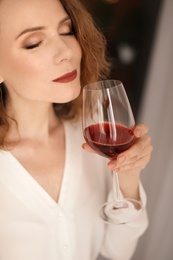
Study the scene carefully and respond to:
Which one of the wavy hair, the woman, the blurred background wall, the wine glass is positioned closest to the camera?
the wine glass

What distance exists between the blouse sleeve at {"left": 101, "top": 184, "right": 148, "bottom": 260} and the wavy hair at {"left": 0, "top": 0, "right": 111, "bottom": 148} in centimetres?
45

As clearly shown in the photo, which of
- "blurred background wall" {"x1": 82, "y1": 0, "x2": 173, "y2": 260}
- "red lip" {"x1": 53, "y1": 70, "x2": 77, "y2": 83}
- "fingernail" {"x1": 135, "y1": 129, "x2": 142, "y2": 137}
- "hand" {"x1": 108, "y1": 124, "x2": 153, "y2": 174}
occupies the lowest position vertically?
"blurred background wall" {"x1": 82, "y1": 0, "x2": 173, "y2": 260}

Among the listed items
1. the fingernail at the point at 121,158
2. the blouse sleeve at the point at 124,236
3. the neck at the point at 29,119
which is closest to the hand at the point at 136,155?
the fingernail at the point at 121,158

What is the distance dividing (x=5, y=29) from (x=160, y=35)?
3.11 ft

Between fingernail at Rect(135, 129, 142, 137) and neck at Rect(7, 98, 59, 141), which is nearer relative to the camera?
fingernail at Rect(135, 129, 142, 137)

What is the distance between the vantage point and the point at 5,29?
39.3 inches

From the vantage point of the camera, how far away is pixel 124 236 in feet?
4.12


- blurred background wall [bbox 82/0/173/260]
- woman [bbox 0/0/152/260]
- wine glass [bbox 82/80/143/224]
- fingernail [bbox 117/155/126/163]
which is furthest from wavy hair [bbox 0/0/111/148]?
fingernail [bbox 117/155/126/163]

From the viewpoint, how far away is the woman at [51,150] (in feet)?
3.29

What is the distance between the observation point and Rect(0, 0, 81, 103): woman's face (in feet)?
3.22

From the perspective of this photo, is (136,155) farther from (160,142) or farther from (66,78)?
(160,142)

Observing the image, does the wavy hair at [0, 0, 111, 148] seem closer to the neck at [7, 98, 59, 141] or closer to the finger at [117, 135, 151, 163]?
the neck at [7, 98, 59, 141]

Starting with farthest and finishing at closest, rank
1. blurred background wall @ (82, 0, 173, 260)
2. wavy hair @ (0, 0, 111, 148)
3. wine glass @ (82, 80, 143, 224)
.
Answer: blurred background wall @ (82, 0, 173, 260) → wavy hair @ (0, 0, 111, 148) → wine glass @ (82, 80, 143, 224)

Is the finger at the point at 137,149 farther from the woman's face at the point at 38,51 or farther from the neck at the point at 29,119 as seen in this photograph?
the neck at the point at 29,119
